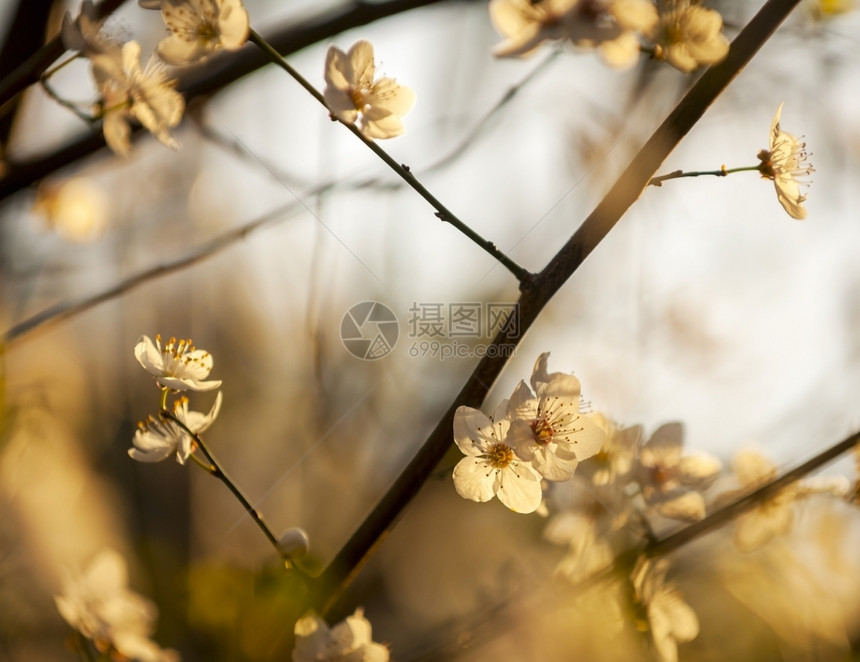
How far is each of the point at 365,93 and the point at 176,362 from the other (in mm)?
393

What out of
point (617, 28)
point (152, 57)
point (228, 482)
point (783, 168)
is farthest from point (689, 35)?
point (152, 57)

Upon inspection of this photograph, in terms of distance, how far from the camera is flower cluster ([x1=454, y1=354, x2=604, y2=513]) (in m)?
0.63

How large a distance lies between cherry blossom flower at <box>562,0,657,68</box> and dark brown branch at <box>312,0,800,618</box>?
0.09 metres

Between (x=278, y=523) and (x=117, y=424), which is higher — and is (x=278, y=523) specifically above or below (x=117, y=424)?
below

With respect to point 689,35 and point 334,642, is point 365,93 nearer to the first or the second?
point 689,35

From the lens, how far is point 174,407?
2.26 ft

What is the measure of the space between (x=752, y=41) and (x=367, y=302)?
2.18 ft

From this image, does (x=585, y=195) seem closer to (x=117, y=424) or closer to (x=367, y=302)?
(x=367, y=302)

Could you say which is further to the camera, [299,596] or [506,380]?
[506,380]

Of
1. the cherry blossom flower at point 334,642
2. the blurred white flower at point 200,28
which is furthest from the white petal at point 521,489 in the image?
the blurred white flower at point 200,28

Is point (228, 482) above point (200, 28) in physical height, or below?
below

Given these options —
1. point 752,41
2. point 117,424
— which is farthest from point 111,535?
point 752,41

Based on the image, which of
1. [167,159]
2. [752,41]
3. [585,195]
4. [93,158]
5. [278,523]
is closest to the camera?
[752,41]

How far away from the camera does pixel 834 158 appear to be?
53.7 inches
